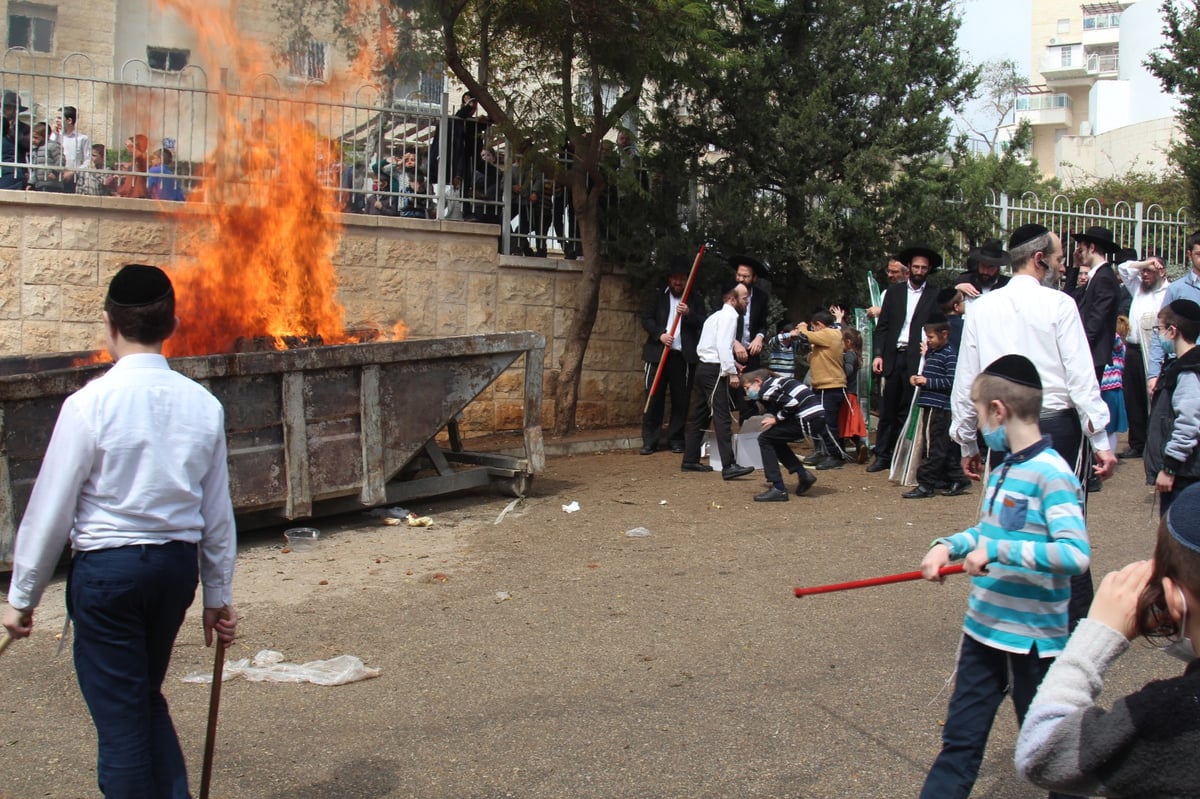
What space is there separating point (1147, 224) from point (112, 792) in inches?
651

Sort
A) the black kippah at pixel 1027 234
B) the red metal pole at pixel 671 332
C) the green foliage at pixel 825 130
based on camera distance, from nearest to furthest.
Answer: the black kippah at pixel 1027 234, the red metal pole at pixel 671 332, the green foliage at pixel 825 130

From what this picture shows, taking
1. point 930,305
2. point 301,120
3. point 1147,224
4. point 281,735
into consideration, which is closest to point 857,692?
point 281,735

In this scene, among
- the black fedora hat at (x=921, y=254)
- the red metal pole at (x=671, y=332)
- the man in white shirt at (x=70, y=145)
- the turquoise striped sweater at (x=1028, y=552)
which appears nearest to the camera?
the turquoise striped sweater at (x=1028, y=552)

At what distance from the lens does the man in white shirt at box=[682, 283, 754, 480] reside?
34.4 feet

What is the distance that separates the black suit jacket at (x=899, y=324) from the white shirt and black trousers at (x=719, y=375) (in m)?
1.46

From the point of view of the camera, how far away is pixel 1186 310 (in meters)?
6.43

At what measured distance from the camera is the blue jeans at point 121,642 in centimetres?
330

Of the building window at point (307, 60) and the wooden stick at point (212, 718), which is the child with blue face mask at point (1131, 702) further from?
the building window at point (307, 60)

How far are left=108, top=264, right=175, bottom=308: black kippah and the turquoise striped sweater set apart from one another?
2517 millimetres

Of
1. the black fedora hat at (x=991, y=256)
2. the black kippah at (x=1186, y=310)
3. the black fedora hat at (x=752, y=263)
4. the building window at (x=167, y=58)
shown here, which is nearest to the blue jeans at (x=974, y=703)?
the black kippah at (x=1186, y=310)

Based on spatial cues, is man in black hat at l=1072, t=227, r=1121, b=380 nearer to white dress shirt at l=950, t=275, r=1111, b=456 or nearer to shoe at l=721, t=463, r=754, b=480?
shoe at l=721, t=463, r=754, b=480

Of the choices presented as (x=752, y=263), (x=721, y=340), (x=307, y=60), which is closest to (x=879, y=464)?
(x=721, y=340)

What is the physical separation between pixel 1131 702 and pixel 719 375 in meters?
8.49

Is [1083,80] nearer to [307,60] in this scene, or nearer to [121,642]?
[307,60]
